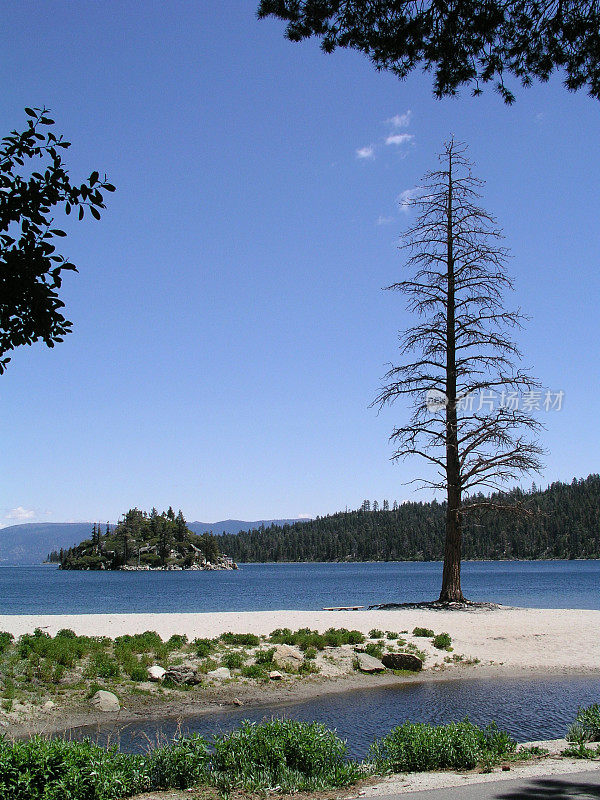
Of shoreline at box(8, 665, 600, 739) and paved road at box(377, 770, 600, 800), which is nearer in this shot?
paved road at box(377, 770, 600, 800)

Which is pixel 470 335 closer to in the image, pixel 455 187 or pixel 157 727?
pixel 455 187

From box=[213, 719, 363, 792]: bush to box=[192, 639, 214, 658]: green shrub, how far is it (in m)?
8.45

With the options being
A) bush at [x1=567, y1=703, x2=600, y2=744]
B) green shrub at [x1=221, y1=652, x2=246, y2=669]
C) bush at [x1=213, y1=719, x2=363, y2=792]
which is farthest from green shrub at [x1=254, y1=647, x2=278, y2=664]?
bush at [x1=567, y1=703, x2=600, y2=744]

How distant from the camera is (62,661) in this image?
51.0ft

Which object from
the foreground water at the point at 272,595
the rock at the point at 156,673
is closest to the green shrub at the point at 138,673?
the rock at the point at 156,673

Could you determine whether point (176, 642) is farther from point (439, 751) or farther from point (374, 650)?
point (439, 751)

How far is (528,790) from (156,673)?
10874mm

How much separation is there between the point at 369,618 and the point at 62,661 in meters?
11.3

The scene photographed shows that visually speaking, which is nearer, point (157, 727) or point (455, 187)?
point (157, 727)

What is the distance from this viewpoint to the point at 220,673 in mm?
16203

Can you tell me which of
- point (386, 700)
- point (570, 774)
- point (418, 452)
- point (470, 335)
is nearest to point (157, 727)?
point (386, 700)

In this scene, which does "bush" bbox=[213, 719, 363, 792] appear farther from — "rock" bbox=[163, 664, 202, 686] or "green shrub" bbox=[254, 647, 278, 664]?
"green shrub" bbox=[254, 647, 278, 664]

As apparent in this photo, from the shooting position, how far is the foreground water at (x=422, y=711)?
12.2m

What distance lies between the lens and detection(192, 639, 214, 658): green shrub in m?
17.2
